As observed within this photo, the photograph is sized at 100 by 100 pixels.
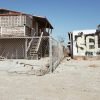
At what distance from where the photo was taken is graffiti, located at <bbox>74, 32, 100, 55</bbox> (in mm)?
28234

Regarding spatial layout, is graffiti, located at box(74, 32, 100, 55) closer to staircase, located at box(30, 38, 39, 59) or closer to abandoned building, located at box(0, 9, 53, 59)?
abandoned building, located at box(0, 9, 53, 59)

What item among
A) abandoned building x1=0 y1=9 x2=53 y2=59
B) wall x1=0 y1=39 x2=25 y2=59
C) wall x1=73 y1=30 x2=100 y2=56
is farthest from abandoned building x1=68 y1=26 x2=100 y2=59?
wall x1=0 y1=39 x2=25 y2=59

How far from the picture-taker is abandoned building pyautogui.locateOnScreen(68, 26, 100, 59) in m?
28.2

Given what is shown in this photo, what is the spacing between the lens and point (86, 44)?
2891 cm

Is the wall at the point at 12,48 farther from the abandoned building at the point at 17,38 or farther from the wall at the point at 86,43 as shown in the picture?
the wall at the point at 86,43

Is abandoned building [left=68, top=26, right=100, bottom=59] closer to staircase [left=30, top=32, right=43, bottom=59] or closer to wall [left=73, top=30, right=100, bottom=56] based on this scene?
wall [left=73, top=30, right=100, bottom=56]

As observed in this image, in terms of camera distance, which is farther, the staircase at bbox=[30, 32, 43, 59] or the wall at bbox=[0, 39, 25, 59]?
the wall at bbox=[0, 39, 25, 59]

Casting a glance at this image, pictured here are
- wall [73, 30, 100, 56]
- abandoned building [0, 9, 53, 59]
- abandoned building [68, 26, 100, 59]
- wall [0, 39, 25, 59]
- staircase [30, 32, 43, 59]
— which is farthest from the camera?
wall [73, 30, 100, 56]

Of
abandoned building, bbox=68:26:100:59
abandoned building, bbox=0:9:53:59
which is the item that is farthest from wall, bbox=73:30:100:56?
abandoned building, bbox=0:9:53:59

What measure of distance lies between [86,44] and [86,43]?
123mm

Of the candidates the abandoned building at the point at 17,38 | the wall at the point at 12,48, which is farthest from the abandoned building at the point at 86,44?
the wall at the point at 12,48

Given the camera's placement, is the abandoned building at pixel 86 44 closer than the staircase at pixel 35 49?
No

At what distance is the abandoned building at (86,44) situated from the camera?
28.2 m

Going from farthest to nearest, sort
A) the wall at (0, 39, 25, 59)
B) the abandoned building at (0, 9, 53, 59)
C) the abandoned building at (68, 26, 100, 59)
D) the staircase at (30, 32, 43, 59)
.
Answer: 1. the abandoned building at (68, 26, 100, 59)
2. the wall at (0, 39, 25, 59)
3. the abandoned building at (0, 9, 53, 59)
4. the staircase at (30, 32, 43, 59)
